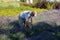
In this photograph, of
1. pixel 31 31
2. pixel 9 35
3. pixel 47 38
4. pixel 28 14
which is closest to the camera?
pixel 47 38

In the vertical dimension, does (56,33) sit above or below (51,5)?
above

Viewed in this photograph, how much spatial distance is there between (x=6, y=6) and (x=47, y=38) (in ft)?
48.5

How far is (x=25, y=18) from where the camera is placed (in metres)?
10.1

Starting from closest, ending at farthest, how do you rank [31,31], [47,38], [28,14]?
[47,38]
[31,31]
[28,14]

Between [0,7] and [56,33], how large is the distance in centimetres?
1409

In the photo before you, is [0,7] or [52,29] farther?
[0,7]

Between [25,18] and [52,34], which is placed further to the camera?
[25,18]

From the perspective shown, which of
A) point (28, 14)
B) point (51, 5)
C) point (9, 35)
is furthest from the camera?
point (51, 5)

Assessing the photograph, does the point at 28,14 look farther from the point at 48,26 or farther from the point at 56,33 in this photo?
the point at 56,33

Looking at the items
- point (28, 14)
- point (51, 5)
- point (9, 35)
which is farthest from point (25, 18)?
point (51, 5)

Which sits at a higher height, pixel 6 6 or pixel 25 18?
pixel 25 18

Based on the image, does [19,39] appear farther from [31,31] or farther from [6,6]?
[6,6]

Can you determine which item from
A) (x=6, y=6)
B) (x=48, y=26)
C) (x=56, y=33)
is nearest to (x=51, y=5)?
(x=6, y=6)

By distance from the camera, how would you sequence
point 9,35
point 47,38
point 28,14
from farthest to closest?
point 28,14 < point 9,35 < point 47,38
